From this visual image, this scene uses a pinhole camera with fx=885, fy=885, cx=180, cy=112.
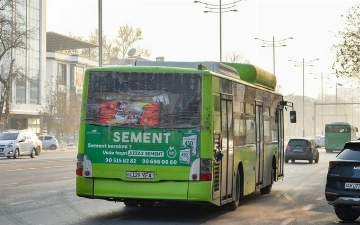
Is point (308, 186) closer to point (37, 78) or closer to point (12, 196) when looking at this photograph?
point (12, 196)

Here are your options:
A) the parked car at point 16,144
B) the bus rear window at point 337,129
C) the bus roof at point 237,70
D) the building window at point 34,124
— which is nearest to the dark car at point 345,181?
the bus roof at point 237,70

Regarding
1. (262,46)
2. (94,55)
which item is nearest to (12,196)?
(262,46)

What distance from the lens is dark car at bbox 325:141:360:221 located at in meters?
15.3

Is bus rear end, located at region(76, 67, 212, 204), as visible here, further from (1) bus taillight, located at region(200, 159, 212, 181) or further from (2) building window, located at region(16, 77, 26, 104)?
(2) building window, located at region(16, 77, 26, 104)

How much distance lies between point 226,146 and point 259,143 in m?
4.21

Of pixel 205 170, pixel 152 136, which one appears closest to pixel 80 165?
pixel 152 136

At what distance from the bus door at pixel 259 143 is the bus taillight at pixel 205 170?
5.38 m

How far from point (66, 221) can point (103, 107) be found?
83.8 inches

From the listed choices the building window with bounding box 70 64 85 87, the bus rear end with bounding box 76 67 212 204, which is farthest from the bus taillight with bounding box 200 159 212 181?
the building window with bounding box 70 64 85 87

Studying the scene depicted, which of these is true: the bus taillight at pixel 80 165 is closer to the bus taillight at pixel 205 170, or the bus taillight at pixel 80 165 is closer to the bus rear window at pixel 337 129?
the bus taillight at pixel 205 170

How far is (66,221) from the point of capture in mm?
15250

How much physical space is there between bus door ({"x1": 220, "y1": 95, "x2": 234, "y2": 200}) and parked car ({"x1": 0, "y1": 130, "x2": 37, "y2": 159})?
35135 mm

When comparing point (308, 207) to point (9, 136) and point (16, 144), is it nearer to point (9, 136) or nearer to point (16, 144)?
point (16, 144)

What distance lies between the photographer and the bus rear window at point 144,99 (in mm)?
15594
